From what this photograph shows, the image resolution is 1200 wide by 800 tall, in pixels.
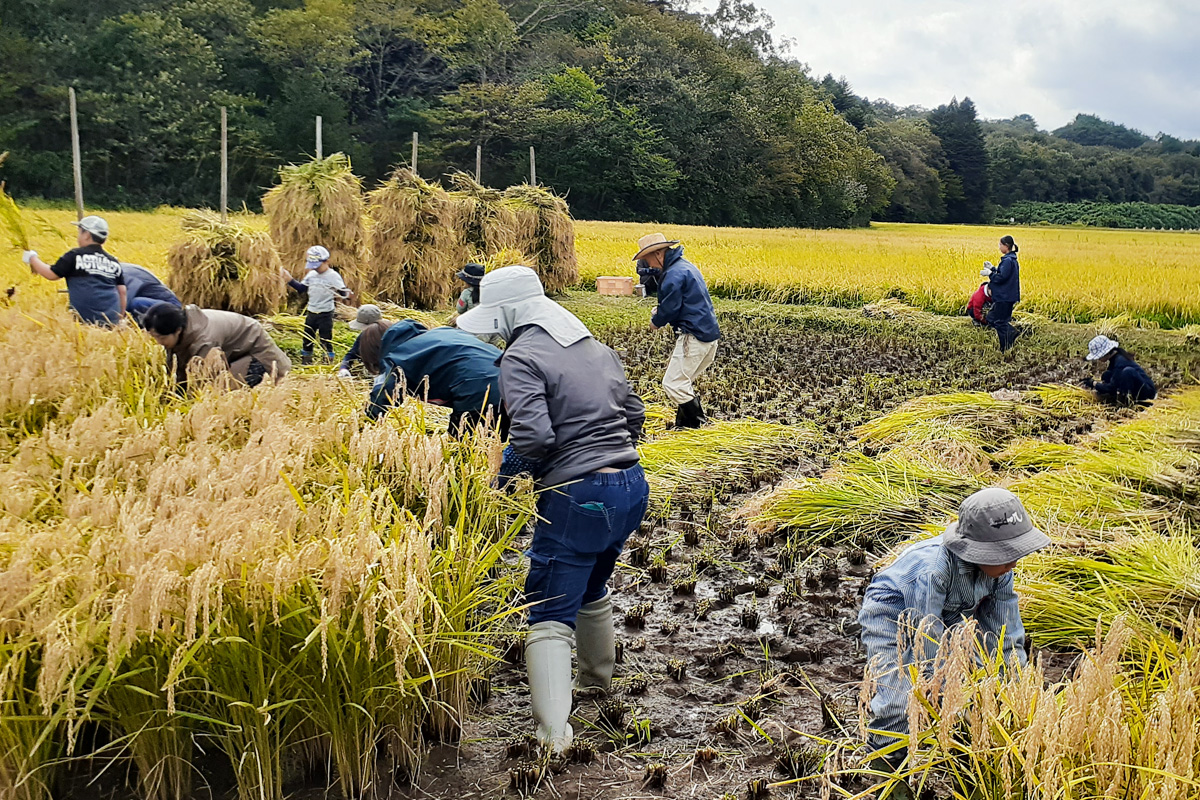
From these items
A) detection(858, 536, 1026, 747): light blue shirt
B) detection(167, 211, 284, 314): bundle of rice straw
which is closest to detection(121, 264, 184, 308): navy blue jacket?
detection(167, 211, 284, 314): bundle of rice straw

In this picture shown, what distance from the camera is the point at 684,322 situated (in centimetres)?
738

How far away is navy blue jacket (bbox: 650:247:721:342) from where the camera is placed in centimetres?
729

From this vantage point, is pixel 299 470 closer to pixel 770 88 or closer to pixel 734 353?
pixel 734 353

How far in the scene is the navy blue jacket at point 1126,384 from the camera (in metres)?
7.61

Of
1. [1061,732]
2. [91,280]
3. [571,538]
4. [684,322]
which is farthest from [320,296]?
[1061,732]

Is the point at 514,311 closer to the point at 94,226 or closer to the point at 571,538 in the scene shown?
the point at 571,538

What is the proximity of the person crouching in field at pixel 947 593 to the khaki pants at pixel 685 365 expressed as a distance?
14.8 feet

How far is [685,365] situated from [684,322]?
37 centimetres

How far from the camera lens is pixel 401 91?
115 feet

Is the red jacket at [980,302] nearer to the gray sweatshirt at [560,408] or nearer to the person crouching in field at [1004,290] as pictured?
the person crouching in field at [1004,290]

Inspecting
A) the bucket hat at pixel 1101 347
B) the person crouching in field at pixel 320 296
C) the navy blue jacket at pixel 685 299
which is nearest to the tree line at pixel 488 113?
the bucket hat at pixel 1101 347

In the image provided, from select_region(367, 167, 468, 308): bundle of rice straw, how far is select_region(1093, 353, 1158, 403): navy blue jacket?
9.18m

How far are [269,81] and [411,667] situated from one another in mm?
33267

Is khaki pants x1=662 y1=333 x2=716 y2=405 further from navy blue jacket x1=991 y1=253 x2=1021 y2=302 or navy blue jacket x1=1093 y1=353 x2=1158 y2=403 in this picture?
navy blue jacket x1=991 y1=253 x2=1021 y2=302
